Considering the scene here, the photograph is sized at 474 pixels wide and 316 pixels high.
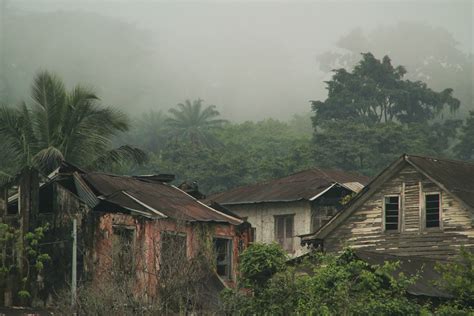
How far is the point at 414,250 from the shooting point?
31.9 m

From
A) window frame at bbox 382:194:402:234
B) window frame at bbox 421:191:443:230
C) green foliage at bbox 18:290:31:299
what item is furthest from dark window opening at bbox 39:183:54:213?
window frame at bbox 421:191:443:230

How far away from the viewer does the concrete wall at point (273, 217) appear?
44.5 metres

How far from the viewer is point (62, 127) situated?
41.0m

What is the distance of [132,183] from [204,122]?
171 ft

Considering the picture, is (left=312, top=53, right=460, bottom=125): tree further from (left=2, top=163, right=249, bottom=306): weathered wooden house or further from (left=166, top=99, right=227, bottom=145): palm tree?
(left=2, top=163, right=249, bottom=306): weathered wooden house

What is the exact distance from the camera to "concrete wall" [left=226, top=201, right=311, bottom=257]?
4453 centimetres

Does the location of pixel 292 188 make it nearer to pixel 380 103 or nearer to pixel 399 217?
pixel 399 217

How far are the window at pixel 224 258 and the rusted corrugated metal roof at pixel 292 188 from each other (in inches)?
374

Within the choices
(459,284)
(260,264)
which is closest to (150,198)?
(260,264)

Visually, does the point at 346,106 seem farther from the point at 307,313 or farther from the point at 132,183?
the point at 307,313

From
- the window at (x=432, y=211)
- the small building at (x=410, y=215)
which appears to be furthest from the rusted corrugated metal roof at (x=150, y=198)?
the window at (x=432, y=211)

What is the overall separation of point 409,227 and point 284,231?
13436mm

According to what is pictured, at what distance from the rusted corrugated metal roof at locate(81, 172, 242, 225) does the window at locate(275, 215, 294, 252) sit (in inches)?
343

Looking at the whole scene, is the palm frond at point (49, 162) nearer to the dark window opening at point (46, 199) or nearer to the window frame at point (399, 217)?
the dark window opening at point (46, 199)
